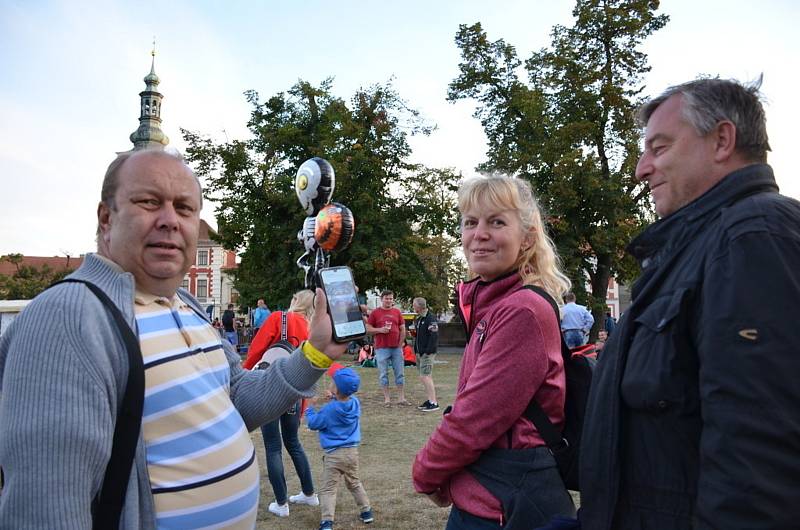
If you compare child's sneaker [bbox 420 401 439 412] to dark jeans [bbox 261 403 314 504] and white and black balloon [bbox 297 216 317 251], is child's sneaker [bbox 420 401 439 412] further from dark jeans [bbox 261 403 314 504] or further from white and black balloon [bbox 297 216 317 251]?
white and black balloon [bbox 297 216 317 251]

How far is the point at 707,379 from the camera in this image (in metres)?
1.41

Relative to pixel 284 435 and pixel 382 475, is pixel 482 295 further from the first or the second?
pixel 382 475

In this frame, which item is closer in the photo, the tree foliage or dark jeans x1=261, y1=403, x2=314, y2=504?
dark jeans x1=261, y1=403, x2=314, y2=504

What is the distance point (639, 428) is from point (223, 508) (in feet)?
4.18

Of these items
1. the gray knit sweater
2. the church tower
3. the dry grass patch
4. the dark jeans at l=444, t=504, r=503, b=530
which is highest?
the church tower

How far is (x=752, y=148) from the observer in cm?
171

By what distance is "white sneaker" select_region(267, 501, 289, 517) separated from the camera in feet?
17.5

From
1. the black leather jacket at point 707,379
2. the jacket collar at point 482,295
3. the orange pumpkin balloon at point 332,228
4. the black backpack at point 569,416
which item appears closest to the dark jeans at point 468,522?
the black backpack at point 569,416

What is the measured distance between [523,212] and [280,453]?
381 centimetres

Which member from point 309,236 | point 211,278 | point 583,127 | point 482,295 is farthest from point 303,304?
point 211,278

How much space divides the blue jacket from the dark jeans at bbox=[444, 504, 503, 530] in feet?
9.25

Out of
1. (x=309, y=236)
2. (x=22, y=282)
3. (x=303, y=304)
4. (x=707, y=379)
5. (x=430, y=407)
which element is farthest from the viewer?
(x=22, y=282)

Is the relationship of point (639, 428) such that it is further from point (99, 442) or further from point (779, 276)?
point (99, 442)

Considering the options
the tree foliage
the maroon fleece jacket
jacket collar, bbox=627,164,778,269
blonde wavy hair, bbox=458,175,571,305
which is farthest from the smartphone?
the tree foliage
